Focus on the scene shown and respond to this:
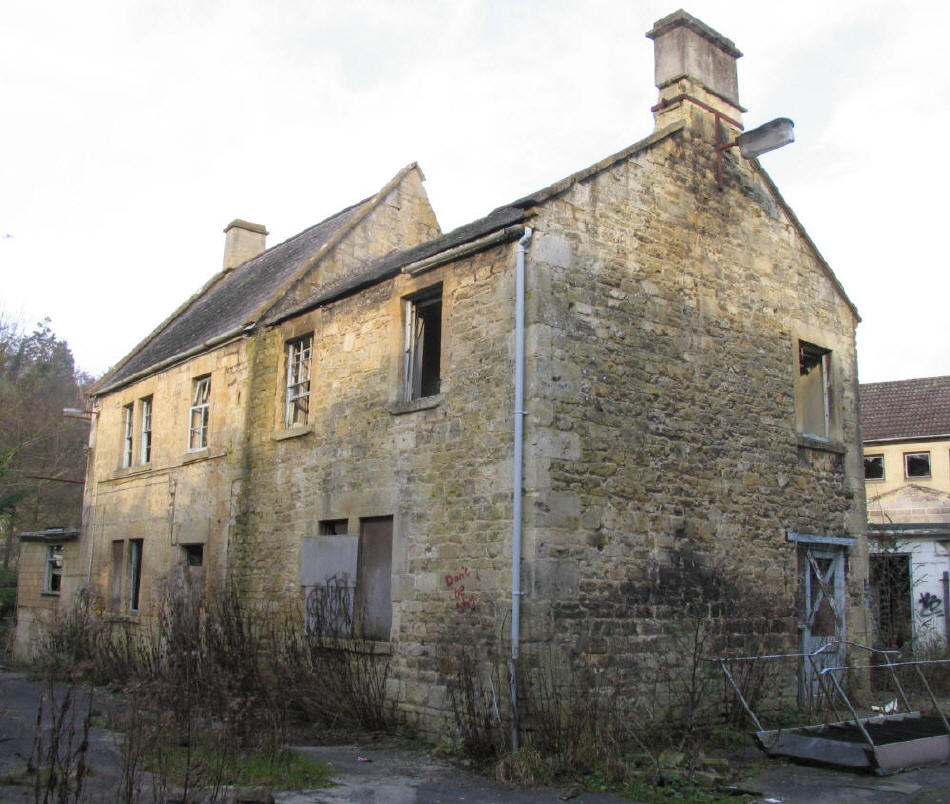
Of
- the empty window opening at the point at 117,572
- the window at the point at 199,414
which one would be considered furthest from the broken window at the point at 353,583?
the empty window opening at the point at 117,572

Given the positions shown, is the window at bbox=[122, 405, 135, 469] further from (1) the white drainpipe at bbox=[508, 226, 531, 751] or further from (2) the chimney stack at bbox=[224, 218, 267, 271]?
(1) the white drainpipe at bbox=[508, 226, 531, 751]

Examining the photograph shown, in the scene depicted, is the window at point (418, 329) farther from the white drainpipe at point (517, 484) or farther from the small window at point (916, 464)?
the small window at point (916, 464)

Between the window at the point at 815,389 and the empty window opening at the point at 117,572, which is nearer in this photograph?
the window at the point at 815,389

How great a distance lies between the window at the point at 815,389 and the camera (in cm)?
1325

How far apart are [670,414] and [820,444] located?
10.9 feet

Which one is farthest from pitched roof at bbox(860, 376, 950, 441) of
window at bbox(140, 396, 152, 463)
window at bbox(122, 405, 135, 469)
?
window at bbox(122, 405, 135, 469)

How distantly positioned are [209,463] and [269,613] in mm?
3144

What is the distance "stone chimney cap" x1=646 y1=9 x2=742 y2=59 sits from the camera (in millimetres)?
12344

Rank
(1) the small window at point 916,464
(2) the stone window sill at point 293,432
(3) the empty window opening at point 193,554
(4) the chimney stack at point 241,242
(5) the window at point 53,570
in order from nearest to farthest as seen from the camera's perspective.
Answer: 1. (2) the stone window sill at point 293,432
2. (3) the empty window opening at point 193,554
3. (5) the window at point 53,570
4. (4) the chimney stack at point 241,242
5. (1) the small window at point 916,464

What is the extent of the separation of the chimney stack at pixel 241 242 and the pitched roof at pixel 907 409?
1950 cm

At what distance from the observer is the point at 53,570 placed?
66.4ft

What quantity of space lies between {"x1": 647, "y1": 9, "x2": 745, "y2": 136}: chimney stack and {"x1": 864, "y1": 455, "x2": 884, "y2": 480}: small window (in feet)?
68.4

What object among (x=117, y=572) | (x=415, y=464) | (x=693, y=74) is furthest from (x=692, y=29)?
(x=117, y=572)

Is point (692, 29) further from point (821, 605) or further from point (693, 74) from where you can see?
point (821, 605)
